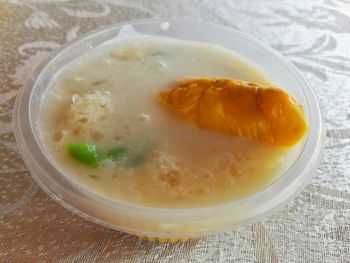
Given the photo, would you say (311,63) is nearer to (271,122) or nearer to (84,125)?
(271,122)

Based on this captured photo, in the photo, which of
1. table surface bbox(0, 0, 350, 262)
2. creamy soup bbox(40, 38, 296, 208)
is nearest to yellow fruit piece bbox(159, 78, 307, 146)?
creamy soup bbox(40, 38, 296, 208)

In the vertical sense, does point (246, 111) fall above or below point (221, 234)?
above

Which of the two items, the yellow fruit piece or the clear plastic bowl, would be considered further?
the yellow fruit piece

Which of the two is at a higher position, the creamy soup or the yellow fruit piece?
the yellow fruit piece

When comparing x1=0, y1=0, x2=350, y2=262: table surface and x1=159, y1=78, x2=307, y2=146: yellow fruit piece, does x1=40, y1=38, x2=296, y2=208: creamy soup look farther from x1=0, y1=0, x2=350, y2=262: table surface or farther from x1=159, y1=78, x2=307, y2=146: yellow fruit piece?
x1=0, y1=0, x2=350, y2=262: table surface

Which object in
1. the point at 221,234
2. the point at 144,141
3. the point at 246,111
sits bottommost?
the point at 221,234

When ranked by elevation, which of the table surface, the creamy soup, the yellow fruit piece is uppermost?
the yellow fruit piece
